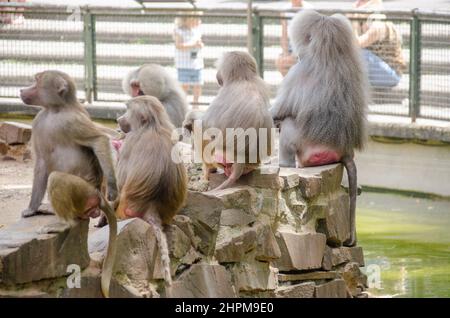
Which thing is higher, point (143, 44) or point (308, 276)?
point (143, 44)

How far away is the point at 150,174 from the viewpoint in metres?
7.07

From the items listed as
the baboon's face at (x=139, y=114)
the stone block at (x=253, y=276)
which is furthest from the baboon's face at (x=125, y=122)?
the stone block at (x=253, y=276)

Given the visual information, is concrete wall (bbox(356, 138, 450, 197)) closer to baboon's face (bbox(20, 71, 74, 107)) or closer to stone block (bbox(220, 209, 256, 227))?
stone block (bbox(220, 209, 256, 227))

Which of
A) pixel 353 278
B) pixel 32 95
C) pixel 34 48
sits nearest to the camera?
pixel 32 95

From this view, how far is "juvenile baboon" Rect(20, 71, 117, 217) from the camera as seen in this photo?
23.2 ft

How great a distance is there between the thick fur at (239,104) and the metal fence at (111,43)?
5408mm

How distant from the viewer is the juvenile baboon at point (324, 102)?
918cm

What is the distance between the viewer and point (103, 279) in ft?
21.3

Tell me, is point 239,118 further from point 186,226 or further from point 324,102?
point 324,102

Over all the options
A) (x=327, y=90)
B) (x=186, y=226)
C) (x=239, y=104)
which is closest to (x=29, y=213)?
(x=186, y=226)

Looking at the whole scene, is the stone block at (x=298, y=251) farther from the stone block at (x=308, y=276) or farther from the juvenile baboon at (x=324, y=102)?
the juvenile baboon at (x=324, y=102)

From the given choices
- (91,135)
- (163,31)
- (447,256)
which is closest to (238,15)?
(163,31)

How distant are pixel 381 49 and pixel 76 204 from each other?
24.8 ft

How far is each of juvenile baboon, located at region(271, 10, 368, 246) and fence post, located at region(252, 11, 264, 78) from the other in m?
4.67
